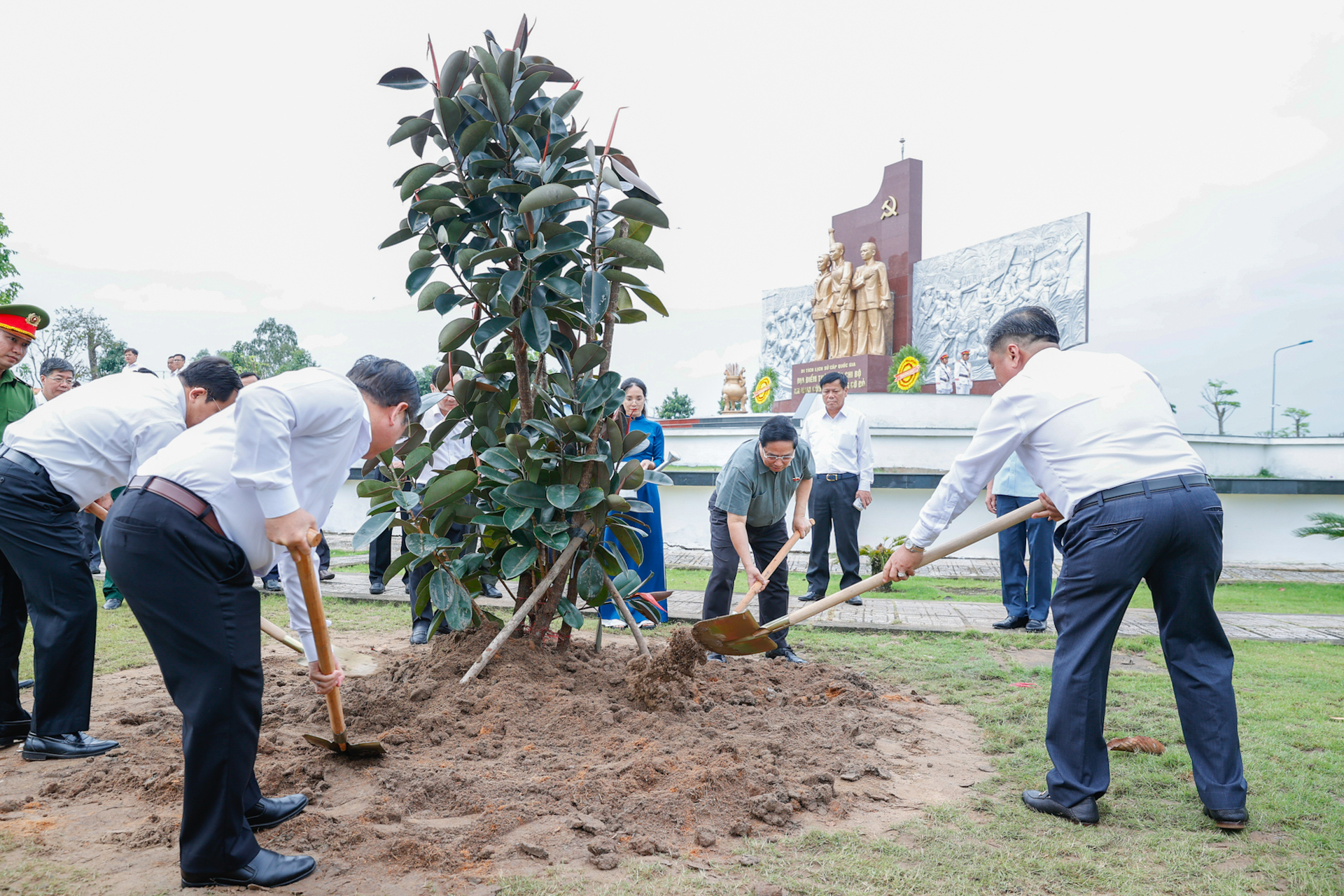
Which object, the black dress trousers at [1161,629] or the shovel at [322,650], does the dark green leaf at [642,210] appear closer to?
the shovel at [322,650]

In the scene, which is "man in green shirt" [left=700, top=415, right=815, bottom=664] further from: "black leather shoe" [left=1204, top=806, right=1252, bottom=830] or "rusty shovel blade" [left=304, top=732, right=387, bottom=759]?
"black leather shoe" [left=1204, top=806, right=1252, bottom=830]

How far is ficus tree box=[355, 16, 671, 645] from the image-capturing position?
11.4 ft

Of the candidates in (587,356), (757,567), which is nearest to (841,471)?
Answer: (757,567)

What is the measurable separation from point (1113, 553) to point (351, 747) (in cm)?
273

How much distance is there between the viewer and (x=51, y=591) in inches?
129

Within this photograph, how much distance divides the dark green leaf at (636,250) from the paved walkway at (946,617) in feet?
11.2

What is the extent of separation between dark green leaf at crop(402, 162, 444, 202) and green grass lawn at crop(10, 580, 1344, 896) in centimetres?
265

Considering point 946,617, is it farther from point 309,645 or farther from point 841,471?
point 309,645

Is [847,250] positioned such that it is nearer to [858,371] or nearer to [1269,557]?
[858,371]

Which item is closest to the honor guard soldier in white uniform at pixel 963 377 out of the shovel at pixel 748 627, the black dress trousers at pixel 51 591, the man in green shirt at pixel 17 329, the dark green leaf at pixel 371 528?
the shovel at pixel 748 627

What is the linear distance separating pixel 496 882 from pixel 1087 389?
2433mm

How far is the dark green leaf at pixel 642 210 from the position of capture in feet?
11.3

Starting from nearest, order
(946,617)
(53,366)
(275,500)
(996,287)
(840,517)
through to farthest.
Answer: (275,500) → (53,366) → (946,617) → (840,517) → (996,287)

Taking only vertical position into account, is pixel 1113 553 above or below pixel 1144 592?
above
